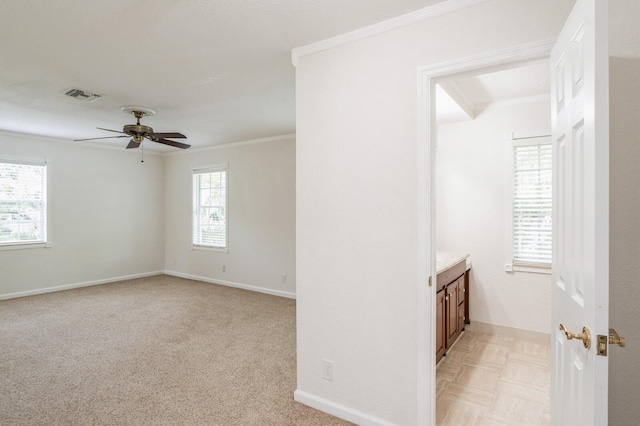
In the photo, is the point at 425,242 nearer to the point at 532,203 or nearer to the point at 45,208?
the point at 532,203

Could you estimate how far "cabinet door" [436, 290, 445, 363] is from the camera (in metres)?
2.90

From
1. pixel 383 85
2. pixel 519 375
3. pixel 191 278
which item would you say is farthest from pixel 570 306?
pixel 191 278

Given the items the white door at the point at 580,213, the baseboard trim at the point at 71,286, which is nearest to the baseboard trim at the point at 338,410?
the white door at the point at 580,213

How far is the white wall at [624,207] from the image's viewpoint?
4.82 feet

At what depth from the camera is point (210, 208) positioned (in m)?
6.80

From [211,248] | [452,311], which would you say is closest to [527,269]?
[452,311]

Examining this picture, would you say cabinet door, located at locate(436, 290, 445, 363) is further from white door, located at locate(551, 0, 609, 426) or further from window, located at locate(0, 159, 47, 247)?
window, located at locate(0, 159, 47, 247)

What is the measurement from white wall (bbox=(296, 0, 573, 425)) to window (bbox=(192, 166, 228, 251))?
443cm

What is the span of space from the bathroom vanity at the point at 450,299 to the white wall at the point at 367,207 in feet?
2.57

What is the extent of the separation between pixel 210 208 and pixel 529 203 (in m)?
5.30

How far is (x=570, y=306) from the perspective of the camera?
139 cm

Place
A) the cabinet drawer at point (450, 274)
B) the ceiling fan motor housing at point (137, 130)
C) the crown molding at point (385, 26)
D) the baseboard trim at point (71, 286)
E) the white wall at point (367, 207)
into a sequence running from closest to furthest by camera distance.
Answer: the crown molding at point (385, 26) < the white wall at point (367, 207) < the cabinet drawer at point (450, 274) < the ceiling fan motor housing at point (137, 130) < the baseboard trim at point (71, 286)

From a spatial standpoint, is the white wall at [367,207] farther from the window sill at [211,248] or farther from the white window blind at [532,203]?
the window sill at [211,248]

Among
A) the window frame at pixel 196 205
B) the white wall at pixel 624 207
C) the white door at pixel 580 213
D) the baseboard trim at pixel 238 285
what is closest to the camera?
the white door at pixel 580 213
